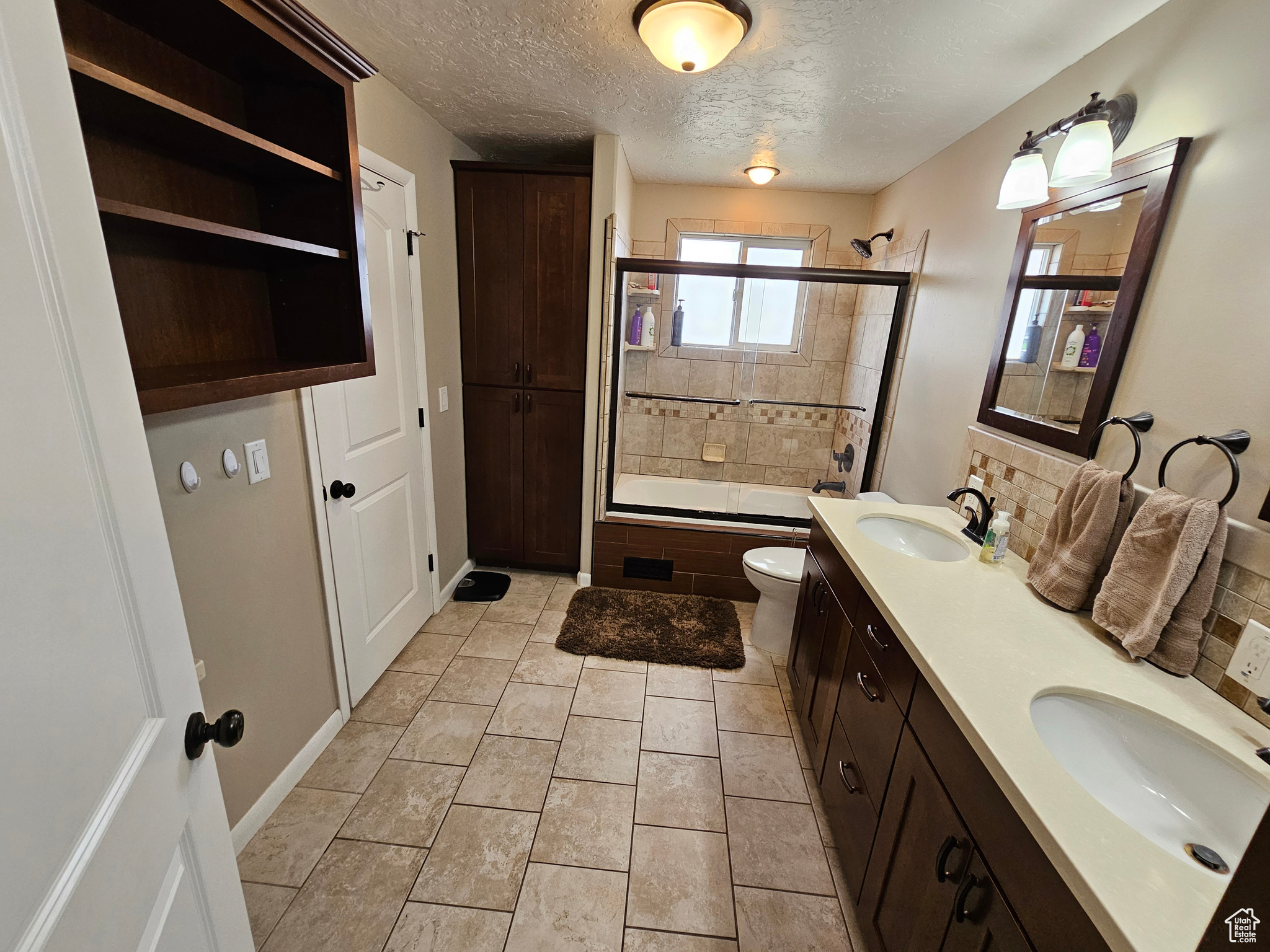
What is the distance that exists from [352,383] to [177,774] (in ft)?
4.86

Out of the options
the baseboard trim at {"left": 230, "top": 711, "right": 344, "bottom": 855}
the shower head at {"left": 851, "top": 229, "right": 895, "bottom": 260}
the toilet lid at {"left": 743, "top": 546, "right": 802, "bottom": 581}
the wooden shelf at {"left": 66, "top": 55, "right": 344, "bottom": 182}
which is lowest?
the baseboard trim at {"left": 230, "top": 711, "right": 344, "bottom": 855}

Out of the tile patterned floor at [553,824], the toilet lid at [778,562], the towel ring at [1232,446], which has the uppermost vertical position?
the towel ring at [1232,446]

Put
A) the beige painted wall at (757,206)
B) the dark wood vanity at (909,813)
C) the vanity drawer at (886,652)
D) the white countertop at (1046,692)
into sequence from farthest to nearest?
the beige painted wall at (757,206), the vanity drawer at (886,652), the dark wood vanity at (909,813), the white countertop at (1046,692)

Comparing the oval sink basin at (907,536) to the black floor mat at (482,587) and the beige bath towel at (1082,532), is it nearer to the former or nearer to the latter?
the beige bath towel at (1082,532)

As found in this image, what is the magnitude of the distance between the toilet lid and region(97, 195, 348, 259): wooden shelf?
6.75 feet

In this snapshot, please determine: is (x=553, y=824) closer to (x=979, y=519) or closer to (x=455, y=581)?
(x=455, y=581)

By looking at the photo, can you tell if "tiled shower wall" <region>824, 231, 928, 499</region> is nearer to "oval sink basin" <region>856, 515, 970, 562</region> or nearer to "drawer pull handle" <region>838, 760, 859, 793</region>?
"oval sink basin" <region>856, 515, 970, 562</region>

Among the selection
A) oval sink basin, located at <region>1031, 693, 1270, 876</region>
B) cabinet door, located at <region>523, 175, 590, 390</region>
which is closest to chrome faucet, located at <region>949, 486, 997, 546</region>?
oval sink basin, located at <region>1031, 693, 1270, 876</region>

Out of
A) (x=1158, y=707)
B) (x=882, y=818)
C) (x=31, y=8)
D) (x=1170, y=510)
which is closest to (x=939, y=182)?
(x=1170, y=510)

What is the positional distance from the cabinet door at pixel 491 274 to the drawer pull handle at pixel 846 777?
2273mm

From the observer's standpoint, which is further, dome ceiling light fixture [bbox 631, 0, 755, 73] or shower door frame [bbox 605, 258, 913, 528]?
shower door frame [bbox 605, 258, 913, 528]

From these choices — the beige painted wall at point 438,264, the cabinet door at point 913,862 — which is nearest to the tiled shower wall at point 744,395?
the beige painted wall at point 438,264

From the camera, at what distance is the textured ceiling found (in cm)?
138

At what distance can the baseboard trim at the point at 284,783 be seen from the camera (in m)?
1.51
